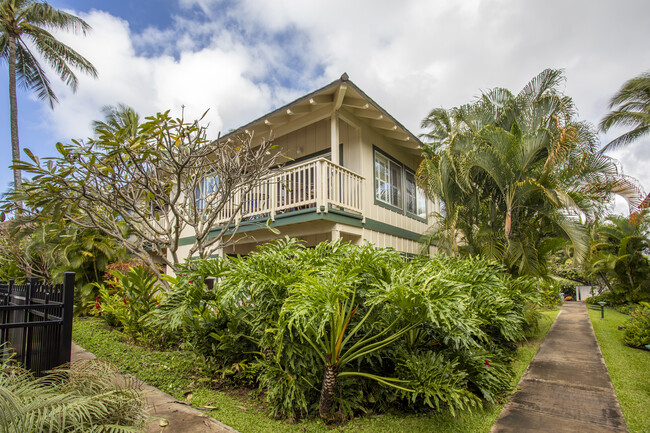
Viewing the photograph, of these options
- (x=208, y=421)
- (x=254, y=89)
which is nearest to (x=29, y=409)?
(x=208, y=421)

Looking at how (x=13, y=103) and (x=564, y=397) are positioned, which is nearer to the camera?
(x=564, y=397)

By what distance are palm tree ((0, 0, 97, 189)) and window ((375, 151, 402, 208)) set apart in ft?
51.1

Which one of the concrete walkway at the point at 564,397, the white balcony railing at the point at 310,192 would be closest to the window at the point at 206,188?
the white balcony railing at the point at 310,192

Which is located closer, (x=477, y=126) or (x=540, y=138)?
(x=540, y=138)

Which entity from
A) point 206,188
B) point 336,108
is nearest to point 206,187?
point 206,188

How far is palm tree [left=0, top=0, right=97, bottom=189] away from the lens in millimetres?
16547

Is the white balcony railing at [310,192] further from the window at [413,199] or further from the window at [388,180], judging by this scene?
the window at [413,199]

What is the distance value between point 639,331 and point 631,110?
645 inches

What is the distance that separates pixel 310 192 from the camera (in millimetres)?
9141

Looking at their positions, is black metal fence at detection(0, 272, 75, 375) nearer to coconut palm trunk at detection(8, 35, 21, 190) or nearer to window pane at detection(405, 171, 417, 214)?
window pane at detection(405, 171, 417, 214)

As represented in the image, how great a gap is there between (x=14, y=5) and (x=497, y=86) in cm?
2102

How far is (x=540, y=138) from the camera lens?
295 inches

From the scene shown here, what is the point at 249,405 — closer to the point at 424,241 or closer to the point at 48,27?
the point at 424,241

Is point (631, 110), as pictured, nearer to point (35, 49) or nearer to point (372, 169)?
point (372, 169)
